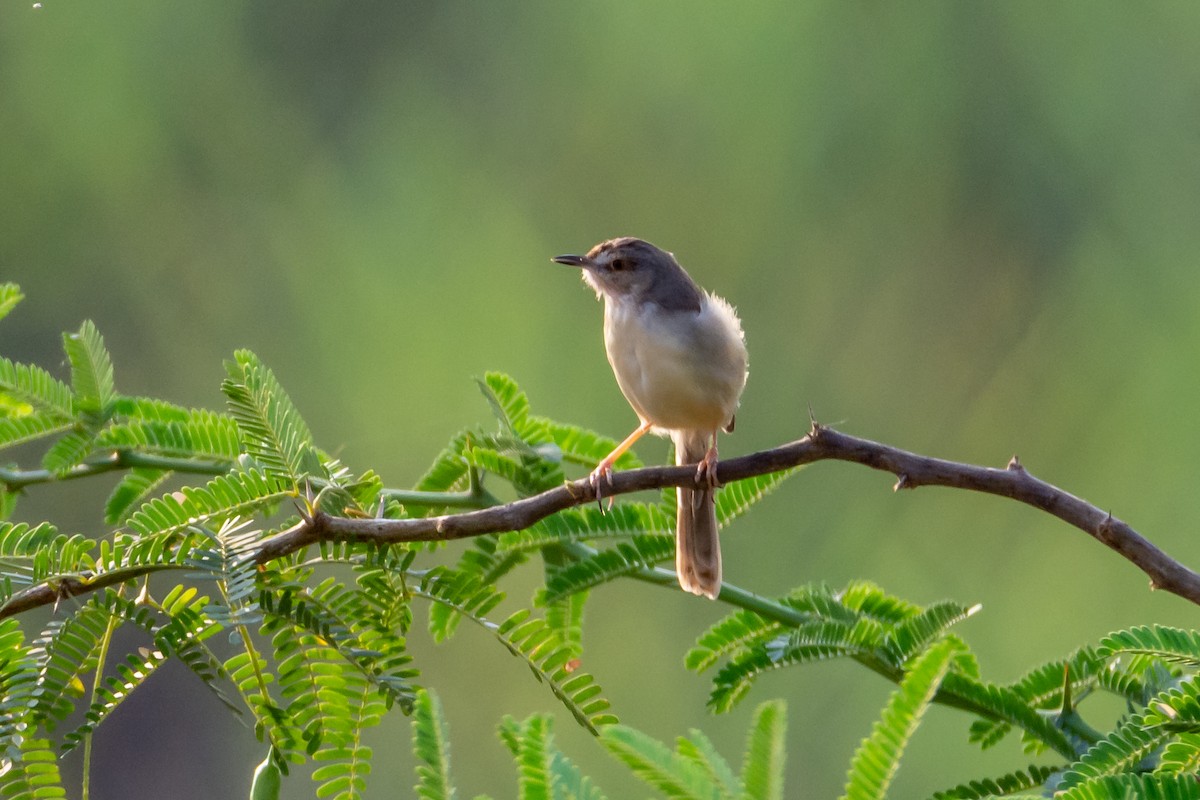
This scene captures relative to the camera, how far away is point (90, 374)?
5.99 feet

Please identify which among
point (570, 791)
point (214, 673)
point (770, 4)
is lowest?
point (570, 791)

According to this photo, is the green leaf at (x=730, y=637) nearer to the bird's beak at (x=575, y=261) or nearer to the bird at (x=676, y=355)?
the bird at (x=676, y=355)

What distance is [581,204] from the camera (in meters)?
6.45

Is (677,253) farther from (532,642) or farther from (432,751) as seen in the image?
(432,751)

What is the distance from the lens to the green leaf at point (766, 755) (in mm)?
800

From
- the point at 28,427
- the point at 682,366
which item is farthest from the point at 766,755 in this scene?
the point at 682,366

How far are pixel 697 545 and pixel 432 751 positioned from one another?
1210mm

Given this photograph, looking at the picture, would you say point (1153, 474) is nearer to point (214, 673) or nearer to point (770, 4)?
point (770, 4)

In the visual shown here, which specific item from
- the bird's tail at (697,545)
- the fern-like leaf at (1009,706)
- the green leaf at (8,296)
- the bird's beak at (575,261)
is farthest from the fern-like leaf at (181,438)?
the bird's beak at (575,261)

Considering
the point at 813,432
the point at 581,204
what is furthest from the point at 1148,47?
the point at 813,432

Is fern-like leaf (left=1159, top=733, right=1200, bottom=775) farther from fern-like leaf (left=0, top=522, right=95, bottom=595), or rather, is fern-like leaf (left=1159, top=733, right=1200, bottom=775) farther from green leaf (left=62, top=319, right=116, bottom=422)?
green leaf (left=62, top=319, right=116, bottom=422)

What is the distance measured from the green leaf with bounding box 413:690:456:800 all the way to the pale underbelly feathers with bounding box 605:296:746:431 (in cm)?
185

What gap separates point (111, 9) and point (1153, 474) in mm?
5637

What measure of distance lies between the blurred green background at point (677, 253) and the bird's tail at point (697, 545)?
3.12 metres
